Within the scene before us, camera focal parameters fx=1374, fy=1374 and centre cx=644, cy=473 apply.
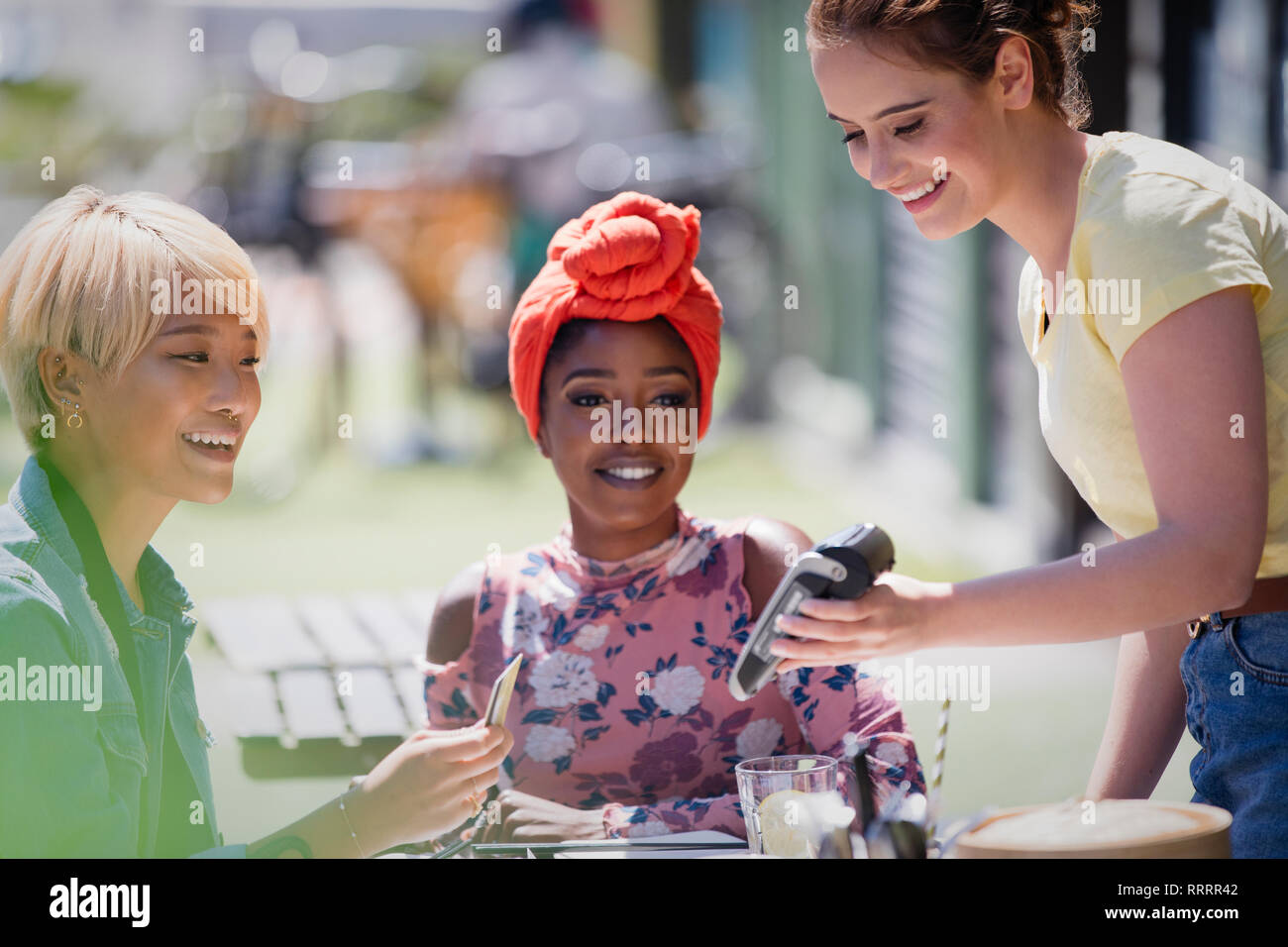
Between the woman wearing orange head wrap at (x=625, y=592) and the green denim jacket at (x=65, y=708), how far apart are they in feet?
1.87

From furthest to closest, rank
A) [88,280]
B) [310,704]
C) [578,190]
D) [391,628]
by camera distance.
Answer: [578,190] < [391,628] < [310,704] < [88,280]

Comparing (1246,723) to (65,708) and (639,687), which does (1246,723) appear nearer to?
(639,687)

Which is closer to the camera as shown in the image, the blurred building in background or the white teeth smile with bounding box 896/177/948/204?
the white teeth smile with bounding box 896/177/948/204

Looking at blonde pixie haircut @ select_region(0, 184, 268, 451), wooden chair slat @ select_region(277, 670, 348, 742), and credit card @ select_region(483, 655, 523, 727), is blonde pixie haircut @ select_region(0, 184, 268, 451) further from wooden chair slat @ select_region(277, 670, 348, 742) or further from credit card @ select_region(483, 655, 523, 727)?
wooden chair slat @ select_region(277, 670, 348, 742)

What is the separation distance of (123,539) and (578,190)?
9.63 metres

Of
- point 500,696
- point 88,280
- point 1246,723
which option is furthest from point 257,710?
point 1246,723

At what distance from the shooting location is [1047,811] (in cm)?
155

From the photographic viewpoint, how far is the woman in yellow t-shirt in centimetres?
159

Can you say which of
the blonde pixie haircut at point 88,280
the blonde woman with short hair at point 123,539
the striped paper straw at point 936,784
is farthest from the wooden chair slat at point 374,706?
the striped paper straw at point 936,784

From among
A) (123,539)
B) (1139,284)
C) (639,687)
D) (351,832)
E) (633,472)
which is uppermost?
(1139,284)

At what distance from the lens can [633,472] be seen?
2408 mm

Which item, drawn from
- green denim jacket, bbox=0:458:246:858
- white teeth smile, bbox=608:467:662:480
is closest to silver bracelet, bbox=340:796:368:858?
green denim jacket, bbox=0:458:246:858

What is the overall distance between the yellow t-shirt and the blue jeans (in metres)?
0.09

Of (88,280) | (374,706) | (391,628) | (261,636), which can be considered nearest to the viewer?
(88,280)
